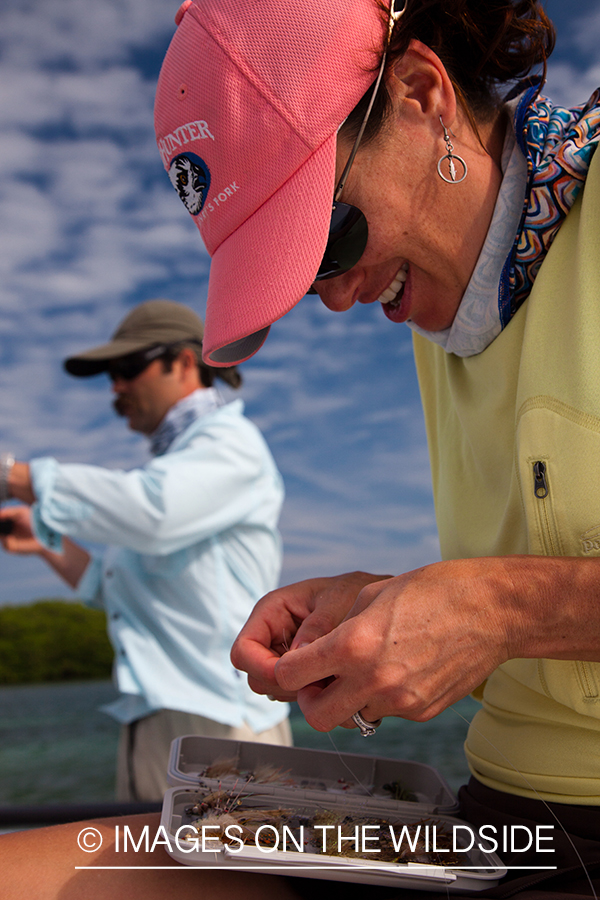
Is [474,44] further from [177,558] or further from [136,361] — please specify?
[136,361]

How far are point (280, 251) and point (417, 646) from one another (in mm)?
493

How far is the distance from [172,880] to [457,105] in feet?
3.36

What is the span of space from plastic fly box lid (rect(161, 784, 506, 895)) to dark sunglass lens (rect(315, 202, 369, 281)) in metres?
0.68

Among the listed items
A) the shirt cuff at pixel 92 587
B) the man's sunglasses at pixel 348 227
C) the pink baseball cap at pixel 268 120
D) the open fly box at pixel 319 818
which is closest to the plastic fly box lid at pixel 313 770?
the open fly box at pixel 319 818

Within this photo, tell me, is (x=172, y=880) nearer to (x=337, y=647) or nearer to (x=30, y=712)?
(x=337, y=647)

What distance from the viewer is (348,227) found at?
2.85 feet

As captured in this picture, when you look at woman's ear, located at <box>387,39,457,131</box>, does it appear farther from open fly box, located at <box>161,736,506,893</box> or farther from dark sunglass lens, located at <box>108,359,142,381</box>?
dark sunglass lens, located at <box>108,359,142,381</box>

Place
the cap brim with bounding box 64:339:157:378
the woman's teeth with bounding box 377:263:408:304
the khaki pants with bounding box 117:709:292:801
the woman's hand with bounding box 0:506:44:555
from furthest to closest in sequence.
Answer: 1. the cap brim with bounding box 64:339:157:378
2. the woman's hand with bounding box 0:506:44:555
3. the khaki pants with bounding box 117:709:292:801
4. the woman's teeth with bounding box 377:263:408:304

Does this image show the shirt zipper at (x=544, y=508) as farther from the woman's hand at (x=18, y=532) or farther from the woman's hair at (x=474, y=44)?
the woman's hand at (x=18, y=532)

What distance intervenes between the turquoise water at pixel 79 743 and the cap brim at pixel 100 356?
4.17 feet

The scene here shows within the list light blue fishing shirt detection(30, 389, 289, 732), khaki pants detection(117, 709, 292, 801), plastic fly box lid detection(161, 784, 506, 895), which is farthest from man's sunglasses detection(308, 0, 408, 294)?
khaki pants detection(117, 709, 292, 801)

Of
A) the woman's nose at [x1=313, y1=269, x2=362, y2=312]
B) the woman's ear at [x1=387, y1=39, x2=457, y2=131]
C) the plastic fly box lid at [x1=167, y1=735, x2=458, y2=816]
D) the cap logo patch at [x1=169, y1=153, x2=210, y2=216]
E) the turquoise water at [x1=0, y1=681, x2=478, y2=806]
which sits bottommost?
the turquoise water at [x1=0, y1=681, x2=478, y2=806]

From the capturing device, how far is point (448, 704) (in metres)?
0.69

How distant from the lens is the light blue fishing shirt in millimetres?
2227
